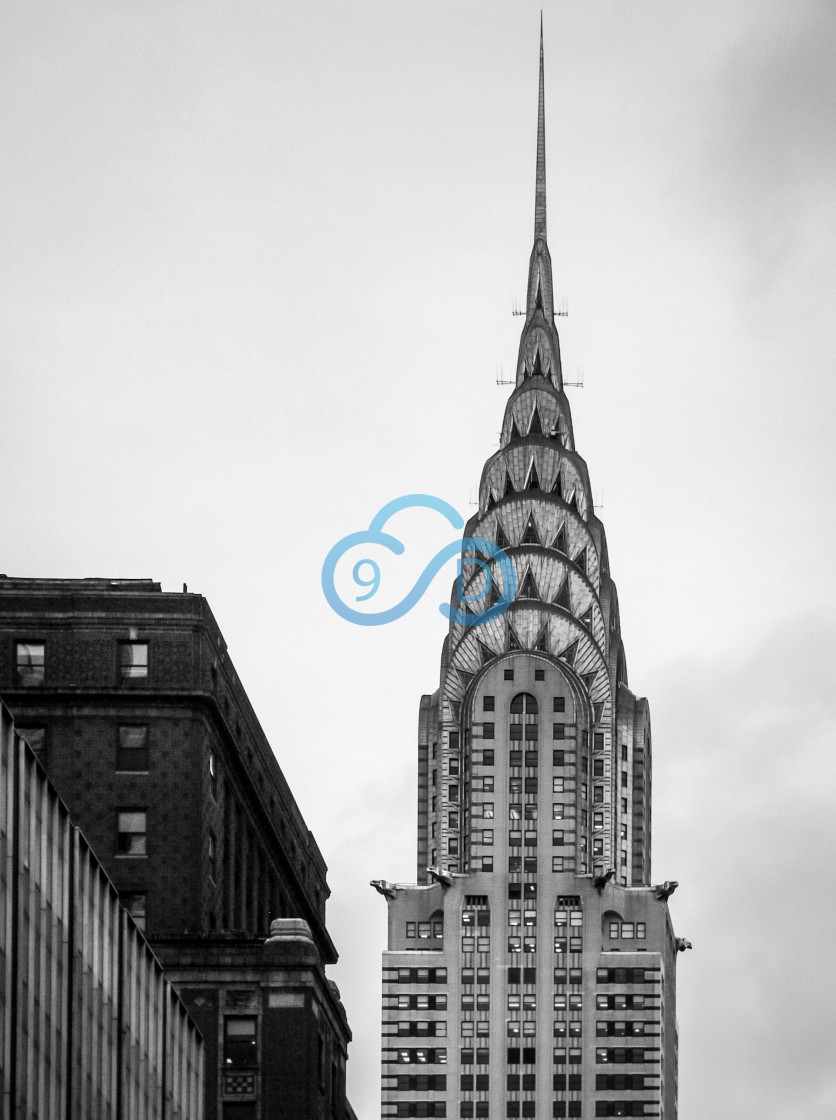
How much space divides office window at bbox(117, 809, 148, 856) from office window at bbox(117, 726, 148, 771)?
7.72 ft

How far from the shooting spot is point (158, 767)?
6393 inches

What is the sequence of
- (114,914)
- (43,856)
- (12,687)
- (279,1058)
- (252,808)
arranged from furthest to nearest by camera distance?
(252,808) → (12,687) → (279,1058) → (114,914) → (43,856)

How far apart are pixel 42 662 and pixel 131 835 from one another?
30.5 ft

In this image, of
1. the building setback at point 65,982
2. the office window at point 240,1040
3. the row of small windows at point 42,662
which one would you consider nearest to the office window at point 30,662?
the row of small windows at point 42,662

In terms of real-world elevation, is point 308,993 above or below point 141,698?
below

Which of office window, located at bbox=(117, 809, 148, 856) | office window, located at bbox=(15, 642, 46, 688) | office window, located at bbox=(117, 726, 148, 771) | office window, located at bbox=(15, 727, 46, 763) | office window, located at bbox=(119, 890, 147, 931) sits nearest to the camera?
office window, located at bbox=(119, 890, 147, 931)

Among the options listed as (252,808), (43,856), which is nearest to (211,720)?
(252,808)

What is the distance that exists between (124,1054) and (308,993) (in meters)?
40.3

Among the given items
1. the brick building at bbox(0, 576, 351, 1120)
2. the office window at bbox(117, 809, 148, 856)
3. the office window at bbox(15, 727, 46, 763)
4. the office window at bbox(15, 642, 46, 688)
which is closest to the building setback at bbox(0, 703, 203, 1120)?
the brick building at bbox(0, 576, 351, 1120)

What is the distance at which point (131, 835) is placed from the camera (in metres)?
161

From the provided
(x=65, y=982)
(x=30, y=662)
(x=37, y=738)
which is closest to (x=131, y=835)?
(x=37, y=738)

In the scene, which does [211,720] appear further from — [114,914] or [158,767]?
[114,914]

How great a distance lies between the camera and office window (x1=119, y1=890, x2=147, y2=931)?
520 ft

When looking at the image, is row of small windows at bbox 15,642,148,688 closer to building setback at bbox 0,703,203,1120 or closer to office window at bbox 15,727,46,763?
office window at bbox 15,727,46,763
